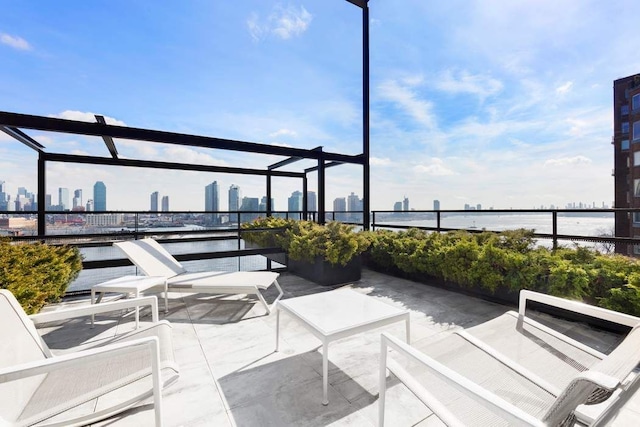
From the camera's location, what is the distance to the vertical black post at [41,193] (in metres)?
4.54

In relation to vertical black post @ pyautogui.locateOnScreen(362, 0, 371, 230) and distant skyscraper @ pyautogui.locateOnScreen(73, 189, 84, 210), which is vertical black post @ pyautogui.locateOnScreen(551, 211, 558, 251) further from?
distant skyscraper @ pyautogui.locateOnScreen(73, 189, 84, 210)

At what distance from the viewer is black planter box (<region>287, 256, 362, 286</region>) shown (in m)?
4.51

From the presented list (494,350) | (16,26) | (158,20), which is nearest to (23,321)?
(494,350)

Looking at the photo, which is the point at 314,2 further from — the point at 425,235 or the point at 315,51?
the point at 425,235

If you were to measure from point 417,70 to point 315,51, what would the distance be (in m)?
2.67

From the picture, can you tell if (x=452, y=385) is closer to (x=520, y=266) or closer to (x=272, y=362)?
(x=272, y=362)

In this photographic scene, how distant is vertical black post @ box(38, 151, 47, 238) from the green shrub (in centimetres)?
139

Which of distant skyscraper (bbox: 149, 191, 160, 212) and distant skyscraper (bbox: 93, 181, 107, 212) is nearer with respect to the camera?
distant skyscraper (bbox: 93, 181, 107, 212)

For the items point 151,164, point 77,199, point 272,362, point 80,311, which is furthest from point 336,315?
point 77,199

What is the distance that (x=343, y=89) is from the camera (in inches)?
279

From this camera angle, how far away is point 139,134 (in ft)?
13.1

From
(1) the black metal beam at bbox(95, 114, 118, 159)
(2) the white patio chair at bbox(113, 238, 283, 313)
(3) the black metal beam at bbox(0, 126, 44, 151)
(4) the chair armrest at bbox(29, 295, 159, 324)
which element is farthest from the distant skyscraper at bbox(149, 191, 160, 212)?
(4) the chair armrest at bbox(29, 295, 159, 324)

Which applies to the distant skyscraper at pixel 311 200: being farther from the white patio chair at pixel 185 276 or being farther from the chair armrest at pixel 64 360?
the chair armrest at pixel 64 360

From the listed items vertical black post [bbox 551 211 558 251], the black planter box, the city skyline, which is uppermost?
the city skyline
